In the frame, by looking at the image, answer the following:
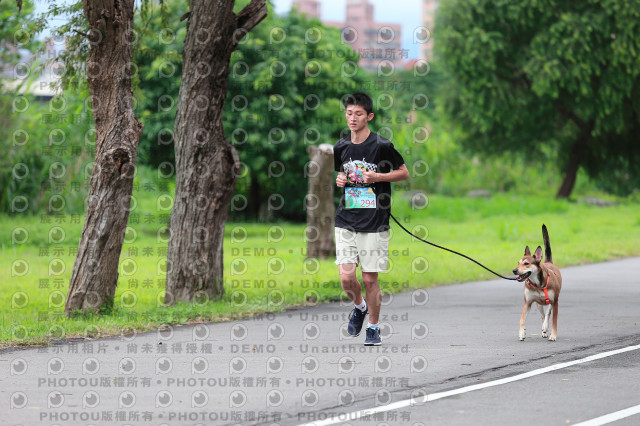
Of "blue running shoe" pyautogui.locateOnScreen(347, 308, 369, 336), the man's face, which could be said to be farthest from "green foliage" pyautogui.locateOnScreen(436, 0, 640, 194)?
the man's face

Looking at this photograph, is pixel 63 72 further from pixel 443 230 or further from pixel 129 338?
pixel 443 230

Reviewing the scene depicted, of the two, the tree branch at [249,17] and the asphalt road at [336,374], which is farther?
the tree branch at [249,17]

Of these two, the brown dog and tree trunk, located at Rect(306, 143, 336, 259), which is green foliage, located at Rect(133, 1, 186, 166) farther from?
the brown dog

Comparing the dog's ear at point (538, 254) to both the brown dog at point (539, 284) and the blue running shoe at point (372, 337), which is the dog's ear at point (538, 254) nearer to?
the brown dog at point (539, 284)

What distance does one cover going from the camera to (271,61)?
1001 inches

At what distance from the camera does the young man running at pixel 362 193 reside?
9211 millimetres

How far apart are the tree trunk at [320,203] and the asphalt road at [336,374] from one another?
22.6 feet

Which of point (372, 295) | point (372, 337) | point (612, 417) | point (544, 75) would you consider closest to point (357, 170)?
point (372, 295)

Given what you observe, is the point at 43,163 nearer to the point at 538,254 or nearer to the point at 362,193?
the point at 362,193

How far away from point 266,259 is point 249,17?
8095 millimetres

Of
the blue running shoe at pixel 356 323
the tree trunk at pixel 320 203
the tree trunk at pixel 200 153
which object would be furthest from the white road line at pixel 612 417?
the tree trunk at pixel 320 203

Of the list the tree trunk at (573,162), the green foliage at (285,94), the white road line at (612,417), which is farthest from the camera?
the tree trunk at (573,162)

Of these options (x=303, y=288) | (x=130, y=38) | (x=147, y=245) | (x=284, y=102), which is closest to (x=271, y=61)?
(x=284, y=102)

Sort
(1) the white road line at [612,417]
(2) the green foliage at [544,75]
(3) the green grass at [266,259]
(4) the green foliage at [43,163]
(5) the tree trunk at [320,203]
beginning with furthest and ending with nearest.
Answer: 1. (2) the green foliage at [544,75]
2. (4) the green foliage at [43,163]
3. (5) the tree trunk at [320,203]
4. (3) the green grass at [266,259]
5. (1) the white road line at [612,417]
